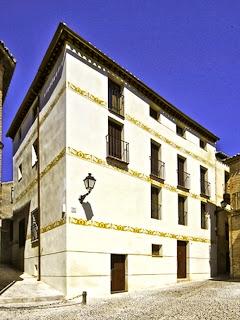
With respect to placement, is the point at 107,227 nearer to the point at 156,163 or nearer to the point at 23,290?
the point at 23,290

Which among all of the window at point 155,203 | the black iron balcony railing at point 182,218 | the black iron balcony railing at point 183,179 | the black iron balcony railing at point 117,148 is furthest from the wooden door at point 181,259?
the black iron balcony railing at point 117,148

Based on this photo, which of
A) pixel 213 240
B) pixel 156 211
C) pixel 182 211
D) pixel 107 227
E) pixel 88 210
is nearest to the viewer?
pixel 88 210

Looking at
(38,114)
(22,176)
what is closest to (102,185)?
(38,114)

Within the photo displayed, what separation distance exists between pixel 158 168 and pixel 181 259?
5208 mm

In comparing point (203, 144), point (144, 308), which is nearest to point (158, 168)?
point (203, 144)

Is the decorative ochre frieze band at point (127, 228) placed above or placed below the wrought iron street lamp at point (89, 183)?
below

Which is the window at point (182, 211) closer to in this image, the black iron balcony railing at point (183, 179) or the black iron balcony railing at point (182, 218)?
the black iron balcony railing at point (182, 218)

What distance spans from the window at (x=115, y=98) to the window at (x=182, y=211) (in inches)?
265

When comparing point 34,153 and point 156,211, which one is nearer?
point 156,211

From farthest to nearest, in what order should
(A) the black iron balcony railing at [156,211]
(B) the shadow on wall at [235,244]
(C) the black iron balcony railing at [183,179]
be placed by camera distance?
(C) the black iron balcony railing at [183,179], (B) the shadow on wall at [235,244], (A) the black iron balcony railing at [156,211]

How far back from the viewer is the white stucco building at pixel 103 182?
1455cm

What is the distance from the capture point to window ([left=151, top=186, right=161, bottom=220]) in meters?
19.0

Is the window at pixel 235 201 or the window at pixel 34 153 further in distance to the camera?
the window at pixel 235 201

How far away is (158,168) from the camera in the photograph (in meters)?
19.9
